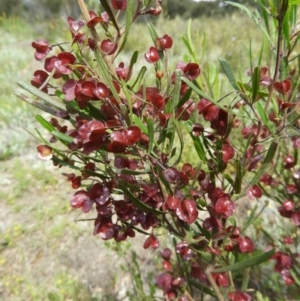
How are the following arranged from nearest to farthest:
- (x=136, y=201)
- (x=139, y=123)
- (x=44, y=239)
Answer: (x=139, y=123) < (x=136, y=201) < (x=44, y=239)

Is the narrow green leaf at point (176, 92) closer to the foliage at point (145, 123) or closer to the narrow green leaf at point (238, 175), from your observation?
the foliage at point (145, 123)

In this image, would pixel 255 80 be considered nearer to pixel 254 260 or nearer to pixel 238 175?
pixel 238 175

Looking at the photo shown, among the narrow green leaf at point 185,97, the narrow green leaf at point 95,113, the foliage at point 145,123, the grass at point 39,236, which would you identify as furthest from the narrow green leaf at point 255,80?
the grass at point 39,236

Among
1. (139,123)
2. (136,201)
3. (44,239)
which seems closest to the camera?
(139,123)

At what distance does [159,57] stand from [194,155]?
2369mm

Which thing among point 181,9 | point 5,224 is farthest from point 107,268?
point 181,9

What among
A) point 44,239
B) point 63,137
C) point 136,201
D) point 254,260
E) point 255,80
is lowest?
point 44,239

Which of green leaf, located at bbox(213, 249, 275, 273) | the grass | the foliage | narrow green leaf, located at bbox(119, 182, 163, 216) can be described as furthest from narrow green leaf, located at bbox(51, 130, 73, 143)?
the grass

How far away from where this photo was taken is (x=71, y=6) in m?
8.52

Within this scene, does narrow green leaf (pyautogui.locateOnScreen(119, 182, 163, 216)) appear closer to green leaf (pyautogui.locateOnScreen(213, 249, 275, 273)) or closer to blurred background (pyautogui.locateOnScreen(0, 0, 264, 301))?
green leaf (pyautogui.locateOnScreen(213, 249, 275, 273))

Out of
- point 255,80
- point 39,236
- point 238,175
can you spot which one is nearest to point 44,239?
point 39,236

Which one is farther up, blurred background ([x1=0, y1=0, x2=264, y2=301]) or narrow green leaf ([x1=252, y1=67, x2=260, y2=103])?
narrow green leaf ([x1=252, y1=67, x2=260, y2=103])

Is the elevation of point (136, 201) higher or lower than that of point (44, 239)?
higher

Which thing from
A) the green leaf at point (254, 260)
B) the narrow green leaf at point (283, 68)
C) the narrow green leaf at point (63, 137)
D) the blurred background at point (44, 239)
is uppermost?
the narrow green leaf at point (283, 68)
